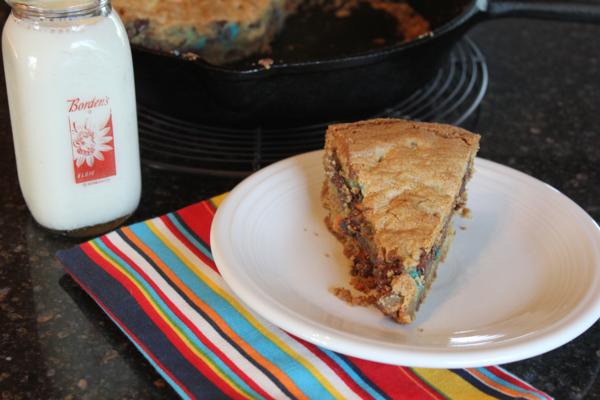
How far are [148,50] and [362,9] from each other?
881 millimetres

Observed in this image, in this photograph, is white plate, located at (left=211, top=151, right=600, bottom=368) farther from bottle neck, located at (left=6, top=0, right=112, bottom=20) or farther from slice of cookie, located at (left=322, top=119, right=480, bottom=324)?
bottle neck, located at (left=6, top=0, right=112, bottom=20)

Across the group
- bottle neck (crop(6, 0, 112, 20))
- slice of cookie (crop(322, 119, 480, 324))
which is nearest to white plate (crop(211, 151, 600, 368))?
slice of cookie (crop(322, 119, 480, 324))

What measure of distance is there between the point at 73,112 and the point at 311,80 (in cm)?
39

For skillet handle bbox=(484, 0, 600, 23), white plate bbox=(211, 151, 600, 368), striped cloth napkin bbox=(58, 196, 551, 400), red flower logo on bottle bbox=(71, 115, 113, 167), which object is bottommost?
striped cloth napkin bbox=(58, 196, 551, 400)

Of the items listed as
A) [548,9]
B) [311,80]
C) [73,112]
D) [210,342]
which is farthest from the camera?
[548,9]

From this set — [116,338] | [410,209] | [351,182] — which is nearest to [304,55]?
[351,182]

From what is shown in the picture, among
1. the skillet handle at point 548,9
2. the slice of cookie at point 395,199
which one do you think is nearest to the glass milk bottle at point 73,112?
the slice of cookie at point 395,199

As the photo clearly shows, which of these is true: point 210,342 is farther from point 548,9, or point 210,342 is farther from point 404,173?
point 548,9

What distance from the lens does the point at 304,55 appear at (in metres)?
1.67

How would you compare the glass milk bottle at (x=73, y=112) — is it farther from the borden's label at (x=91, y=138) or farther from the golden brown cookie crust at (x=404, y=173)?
the golden brown cookie crust at (x=404, y=173)

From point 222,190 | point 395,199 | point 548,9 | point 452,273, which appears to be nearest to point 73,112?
point 222,190

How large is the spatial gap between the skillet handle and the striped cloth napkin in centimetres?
74

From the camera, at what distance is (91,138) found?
105cm

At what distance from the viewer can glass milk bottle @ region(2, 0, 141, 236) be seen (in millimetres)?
959
